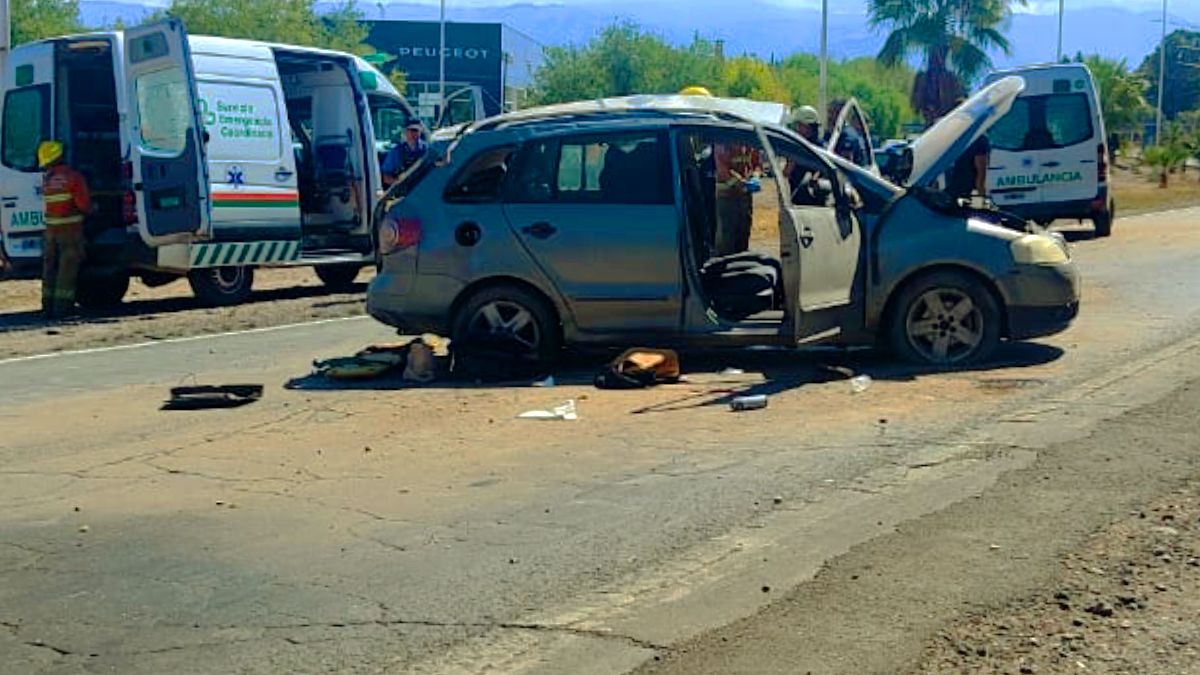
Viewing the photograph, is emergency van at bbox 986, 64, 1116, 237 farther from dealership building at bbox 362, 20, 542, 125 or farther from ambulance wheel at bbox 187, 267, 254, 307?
dealership building at bbox 362, 20, 542, 125

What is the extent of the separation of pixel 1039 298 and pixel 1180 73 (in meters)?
102

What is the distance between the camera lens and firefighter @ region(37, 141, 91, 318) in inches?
621

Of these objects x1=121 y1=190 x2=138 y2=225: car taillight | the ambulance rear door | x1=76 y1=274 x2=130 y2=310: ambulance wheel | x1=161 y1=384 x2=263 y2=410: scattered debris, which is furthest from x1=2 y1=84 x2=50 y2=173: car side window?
x1=161 y1=384 x2=263 y2=410: scattered debris

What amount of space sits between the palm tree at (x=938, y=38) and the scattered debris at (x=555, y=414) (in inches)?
1711

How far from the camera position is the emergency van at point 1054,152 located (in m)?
23.6

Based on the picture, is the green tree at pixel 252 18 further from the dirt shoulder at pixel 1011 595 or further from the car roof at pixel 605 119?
the dirt shoulder at pixel 1011 595

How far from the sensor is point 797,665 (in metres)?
4.91

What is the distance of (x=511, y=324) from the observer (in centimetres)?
1077

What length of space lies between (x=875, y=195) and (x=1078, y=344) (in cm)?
219

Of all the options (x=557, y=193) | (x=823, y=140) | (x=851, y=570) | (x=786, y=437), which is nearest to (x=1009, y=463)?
(x=786, y=437)

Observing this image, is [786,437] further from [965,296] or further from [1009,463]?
[965,296]

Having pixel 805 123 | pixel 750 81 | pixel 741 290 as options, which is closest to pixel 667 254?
pixel 741 290

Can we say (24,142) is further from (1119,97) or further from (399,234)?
(1119,97)

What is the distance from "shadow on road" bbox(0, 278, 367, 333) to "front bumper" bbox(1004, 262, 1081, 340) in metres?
8.61
